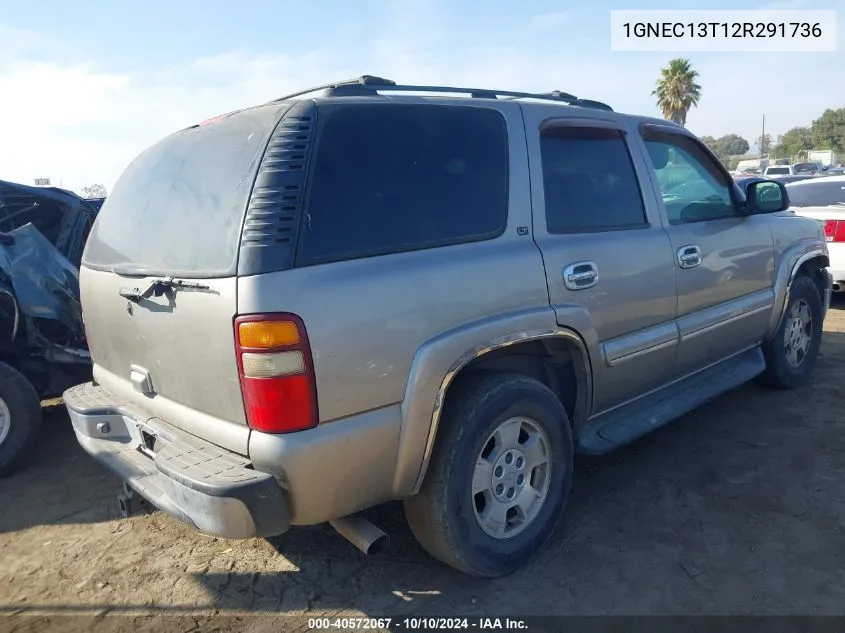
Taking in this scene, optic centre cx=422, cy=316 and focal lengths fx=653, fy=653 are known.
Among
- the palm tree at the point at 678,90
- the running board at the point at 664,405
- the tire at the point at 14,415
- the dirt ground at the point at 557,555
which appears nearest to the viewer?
the dirt ground at the point at 557,555

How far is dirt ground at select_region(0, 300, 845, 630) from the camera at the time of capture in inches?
108

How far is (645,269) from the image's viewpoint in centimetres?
339

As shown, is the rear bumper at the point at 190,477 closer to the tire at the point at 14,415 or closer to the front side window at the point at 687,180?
the tire at the point at 14,415

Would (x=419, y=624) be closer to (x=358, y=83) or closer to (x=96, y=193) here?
(x=358, y=83)

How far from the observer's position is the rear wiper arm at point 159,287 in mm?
2354

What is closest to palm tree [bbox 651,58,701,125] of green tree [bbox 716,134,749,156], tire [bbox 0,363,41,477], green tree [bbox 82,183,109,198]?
green tree [bbox 82,183,109,198]

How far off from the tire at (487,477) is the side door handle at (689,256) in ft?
4.17

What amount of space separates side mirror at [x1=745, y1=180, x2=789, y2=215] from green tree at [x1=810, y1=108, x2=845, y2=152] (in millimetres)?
66586

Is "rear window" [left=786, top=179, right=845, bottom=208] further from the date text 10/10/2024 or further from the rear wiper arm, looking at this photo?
the rear wiper arm

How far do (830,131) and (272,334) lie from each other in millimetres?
75135

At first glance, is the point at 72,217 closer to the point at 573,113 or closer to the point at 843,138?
the point at 573,113

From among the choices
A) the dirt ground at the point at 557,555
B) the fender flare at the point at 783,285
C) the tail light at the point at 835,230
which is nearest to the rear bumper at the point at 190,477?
the dirt ground at the point at 557,555

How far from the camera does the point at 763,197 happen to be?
13.8 feet

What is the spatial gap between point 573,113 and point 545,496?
1.90 metres
